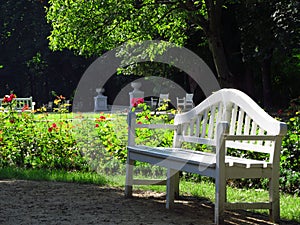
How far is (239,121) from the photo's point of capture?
620cm

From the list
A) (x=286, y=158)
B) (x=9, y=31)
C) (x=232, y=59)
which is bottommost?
(x=286, y=158)

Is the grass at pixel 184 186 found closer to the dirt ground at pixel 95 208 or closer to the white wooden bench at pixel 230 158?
the dirt ground at pixel 95 208

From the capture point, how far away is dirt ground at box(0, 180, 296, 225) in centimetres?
570

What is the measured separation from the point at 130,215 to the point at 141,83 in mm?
35541

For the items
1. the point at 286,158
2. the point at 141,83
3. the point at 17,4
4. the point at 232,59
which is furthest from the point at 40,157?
the point at 17,4

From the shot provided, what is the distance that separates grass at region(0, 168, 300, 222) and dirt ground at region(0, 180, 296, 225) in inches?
10.8

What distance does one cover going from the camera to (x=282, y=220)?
584cm

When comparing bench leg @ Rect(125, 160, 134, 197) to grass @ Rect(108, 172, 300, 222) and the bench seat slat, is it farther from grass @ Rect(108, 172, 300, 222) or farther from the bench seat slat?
grass @ Rect(108, 172, 300, 222)

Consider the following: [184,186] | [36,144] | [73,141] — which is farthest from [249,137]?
[36,144]

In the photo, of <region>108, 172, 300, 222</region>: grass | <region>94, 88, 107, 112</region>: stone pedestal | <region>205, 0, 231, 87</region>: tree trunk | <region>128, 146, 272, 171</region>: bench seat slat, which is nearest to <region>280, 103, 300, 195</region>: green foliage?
<region>108, 172, 300, 222</region>: grass

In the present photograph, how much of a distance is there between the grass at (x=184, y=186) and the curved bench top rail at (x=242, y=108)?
913 mm

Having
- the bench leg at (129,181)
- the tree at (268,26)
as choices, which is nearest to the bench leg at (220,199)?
the bench leg at (129,181)

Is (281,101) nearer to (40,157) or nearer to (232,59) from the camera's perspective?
(232,59)

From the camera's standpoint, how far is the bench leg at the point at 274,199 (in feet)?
18.2
